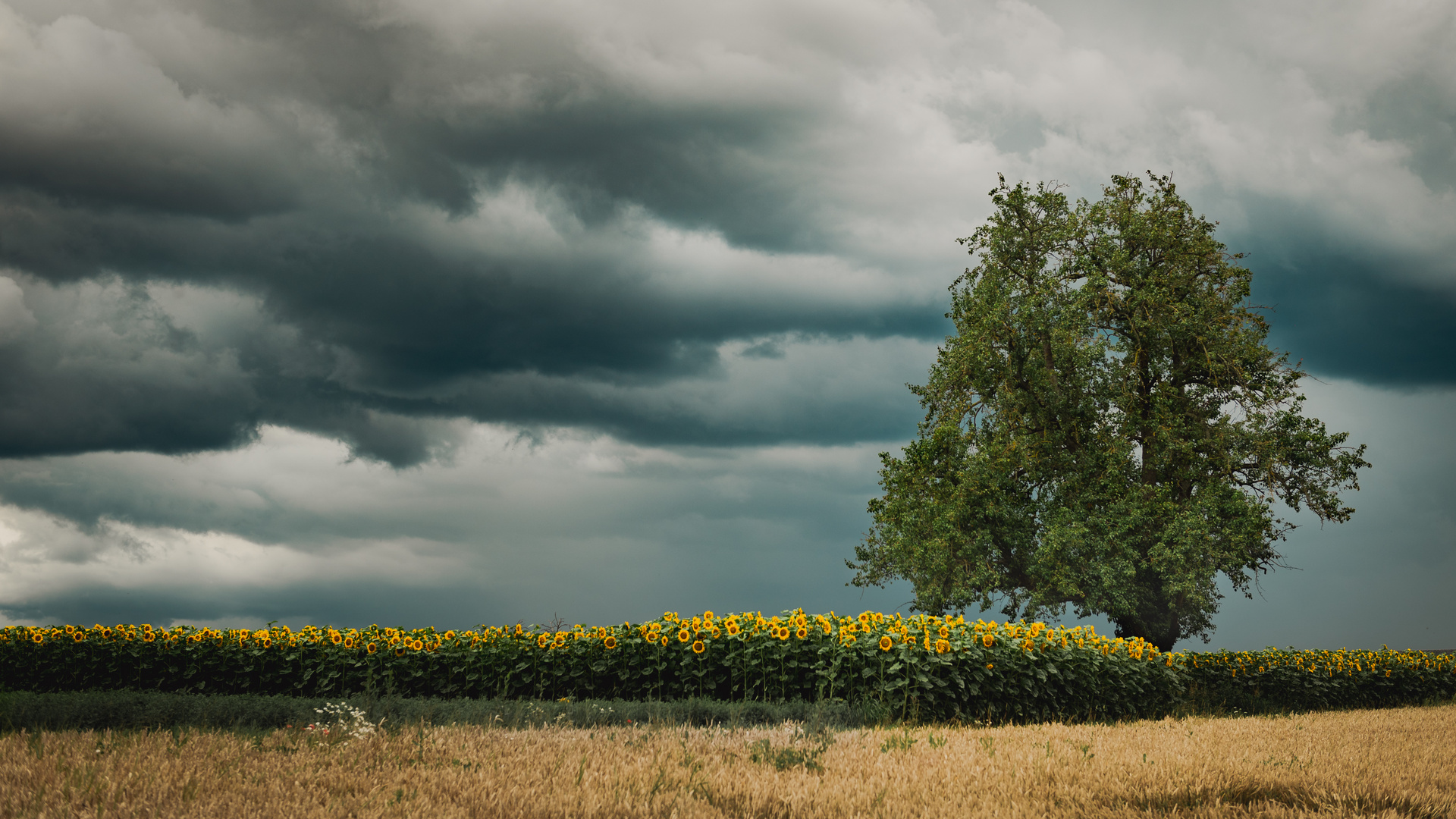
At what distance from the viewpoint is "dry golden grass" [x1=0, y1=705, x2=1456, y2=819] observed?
4.92m

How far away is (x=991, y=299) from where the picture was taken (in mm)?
22094

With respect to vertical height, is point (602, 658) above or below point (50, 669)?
above

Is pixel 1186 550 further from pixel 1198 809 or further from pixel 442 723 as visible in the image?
pixel 442 723

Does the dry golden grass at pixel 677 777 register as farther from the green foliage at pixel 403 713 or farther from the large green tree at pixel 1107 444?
the large green tree at pixel 1107 444

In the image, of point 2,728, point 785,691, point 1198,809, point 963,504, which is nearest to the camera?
point 1198,809

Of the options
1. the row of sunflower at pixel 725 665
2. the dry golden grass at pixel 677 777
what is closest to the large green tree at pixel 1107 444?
the row of sunflower at pixel 725 665

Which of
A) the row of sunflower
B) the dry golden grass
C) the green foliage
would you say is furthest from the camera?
the row of sunflower

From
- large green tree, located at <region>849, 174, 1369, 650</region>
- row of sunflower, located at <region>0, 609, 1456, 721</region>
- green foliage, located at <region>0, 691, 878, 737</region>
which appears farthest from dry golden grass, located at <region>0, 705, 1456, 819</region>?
large green tree, located at <region>849, 174, 1369, 650</region>

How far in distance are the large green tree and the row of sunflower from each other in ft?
9.50

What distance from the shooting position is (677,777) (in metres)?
5.62

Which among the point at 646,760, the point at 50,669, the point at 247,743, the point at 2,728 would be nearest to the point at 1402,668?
the point at 646,760

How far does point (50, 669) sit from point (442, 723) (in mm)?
11329

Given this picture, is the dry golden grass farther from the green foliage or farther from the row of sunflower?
the row of sunflower

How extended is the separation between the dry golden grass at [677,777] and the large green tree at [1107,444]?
11.2 metres
